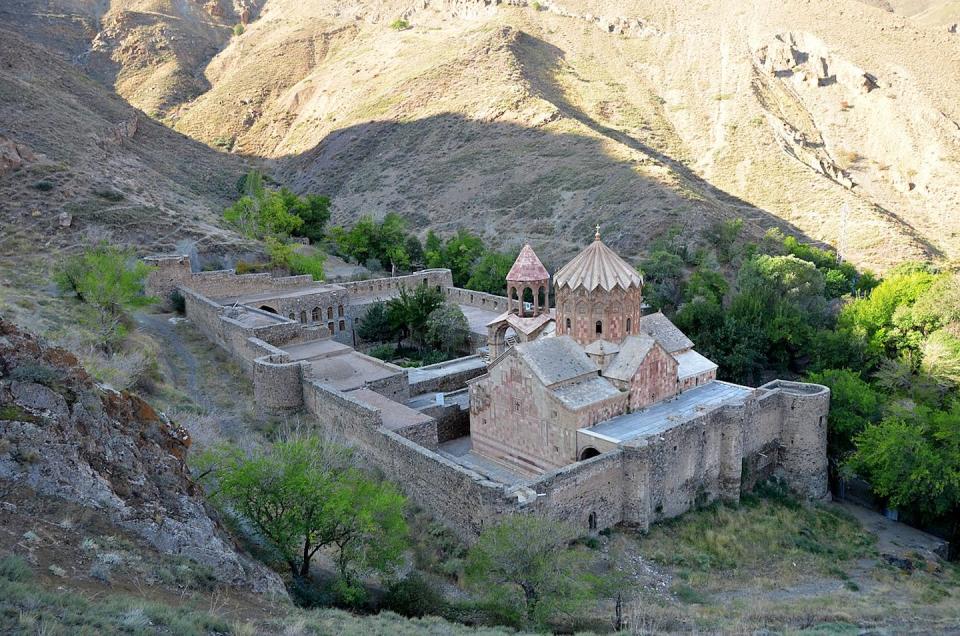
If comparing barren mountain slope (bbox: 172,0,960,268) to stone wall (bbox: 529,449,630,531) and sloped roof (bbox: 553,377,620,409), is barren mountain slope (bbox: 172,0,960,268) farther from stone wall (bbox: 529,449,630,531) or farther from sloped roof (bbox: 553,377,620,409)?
stone wall (bbox: 529,449,630,531)

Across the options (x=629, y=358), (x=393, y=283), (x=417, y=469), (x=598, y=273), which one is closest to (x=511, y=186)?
(x=393, y=283)

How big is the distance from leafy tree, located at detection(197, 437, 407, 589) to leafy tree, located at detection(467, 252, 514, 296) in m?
27.2

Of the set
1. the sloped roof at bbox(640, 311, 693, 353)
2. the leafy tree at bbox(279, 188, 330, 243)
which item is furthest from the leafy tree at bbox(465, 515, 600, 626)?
the leafy tree at bbox(279, 188, 330, 243)

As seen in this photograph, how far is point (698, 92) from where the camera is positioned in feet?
220

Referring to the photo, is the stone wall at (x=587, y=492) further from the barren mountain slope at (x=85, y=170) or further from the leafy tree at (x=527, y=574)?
the barren mountain slope at (x=85, y=170)

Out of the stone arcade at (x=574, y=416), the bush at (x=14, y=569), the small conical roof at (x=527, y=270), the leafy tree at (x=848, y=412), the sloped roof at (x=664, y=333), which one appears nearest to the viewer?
the bush at (x=14, y=569)

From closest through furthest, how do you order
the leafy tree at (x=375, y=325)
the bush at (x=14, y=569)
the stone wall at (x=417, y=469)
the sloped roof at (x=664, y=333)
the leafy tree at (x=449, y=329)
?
the bush at (x=14, y=569) < the stone wall at (x=417, y=469) < the sloped roof at (x=664, y=333) < the leafy tree at (x=449, y=329) < the leafy tree at (x=375, y=325)

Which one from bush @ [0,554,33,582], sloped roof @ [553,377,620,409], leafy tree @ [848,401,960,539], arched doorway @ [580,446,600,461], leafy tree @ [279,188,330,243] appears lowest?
leafy tree @ [848,401,960,539]

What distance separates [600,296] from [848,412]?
922 centimetres

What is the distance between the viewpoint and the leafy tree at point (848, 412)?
68.1 feet

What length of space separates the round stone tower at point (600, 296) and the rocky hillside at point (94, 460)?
11.4 m

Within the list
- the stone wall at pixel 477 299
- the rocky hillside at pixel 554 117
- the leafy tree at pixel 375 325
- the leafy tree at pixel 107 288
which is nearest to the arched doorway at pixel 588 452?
the leafy tree at pixel 107 288

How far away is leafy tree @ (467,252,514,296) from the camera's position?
126ft

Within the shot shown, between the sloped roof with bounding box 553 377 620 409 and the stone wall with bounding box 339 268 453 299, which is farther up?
the stone wall with bounding box 339 268 453 299
